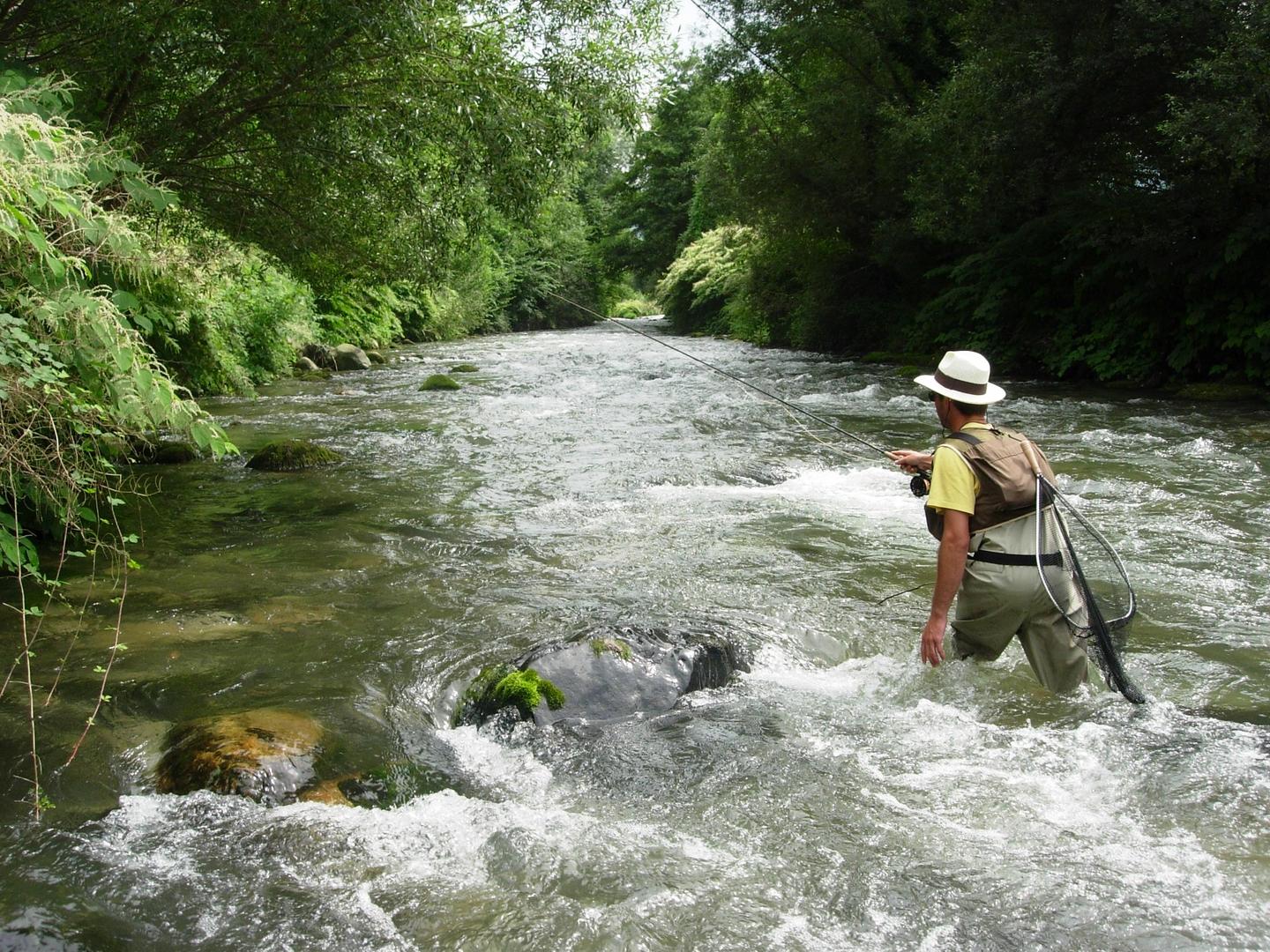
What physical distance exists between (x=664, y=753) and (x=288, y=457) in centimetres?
851

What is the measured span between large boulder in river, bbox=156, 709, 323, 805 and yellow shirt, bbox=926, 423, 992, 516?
3.15 m

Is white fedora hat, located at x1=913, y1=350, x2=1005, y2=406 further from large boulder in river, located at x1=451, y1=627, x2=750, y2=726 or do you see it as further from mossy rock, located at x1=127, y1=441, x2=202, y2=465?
mossy rock, located at x1=127, y1=441, x2=202, y2=465

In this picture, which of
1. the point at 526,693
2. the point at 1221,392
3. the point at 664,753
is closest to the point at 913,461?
the point at 664,753

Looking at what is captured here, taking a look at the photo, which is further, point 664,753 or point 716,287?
point 716,287

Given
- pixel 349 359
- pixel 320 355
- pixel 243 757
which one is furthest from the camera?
pixel 349 359

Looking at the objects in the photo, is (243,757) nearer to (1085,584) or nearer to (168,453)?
(1085,584)

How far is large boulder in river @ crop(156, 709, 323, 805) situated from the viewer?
4.46 m

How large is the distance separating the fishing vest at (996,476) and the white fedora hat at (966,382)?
0.56ft

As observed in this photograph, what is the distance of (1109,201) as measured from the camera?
16.8 meters

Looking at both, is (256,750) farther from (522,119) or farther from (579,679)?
(522,119)

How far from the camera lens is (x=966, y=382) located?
16.5ft

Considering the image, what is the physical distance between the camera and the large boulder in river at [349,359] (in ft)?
82.7

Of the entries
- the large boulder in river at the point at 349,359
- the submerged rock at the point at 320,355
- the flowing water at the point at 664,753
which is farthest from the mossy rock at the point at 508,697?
the large boulder in river at the point at 349,359

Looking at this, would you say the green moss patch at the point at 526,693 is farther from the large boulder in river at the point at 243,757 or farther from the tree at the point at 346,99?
the tree at the point at 346,99
